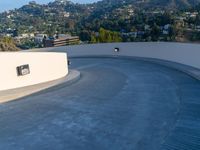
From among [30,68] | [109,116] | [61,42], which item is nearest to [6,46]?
[61,42]

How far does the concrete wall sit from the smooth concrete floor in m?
1.45

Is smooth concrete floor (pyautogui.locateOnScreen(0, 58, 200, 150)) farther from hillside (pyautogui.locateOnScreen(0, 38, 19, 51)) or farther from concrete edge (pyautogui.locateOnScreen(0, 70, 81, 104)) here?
hillside (pyautogui.locateOnScreen(0, 38, 19, 51))

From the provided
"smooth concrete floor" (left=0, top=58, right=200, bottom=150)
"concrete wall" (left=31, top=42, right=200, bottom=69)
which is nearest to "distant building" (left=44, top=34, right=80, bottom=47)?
"concrete wall" (left=31, top=42, right=200, bottom=69)

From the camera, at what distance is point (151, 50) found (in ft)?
59.5

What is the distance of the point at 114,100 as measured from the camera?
10.1 meters

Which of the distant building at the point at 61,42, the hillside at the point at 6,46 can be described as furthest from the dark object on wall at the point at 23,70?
the hillside at the point at 6,46

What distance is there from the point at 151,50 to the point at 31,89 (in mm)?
8486

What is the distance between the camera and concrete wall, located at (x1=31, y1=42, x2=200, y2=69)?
568 inches

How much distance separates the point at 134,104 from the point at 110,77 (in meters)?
4.72

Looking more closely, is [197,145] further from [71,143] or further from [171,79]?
[171,79]

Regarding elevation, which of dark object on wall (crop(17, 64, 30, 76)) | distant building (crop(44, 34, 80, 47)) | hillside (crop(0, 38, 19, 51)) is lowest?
hillside (crop(0, 38, 19, 51))

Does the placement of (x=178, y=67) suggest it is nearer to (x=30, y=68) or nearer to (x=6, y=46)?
(x=30, y=68)

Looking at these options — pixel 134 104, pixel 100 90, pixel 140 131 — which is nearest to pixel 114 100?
pixel 134 104

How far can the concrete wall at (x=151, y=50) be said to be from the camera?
47.4 feet
